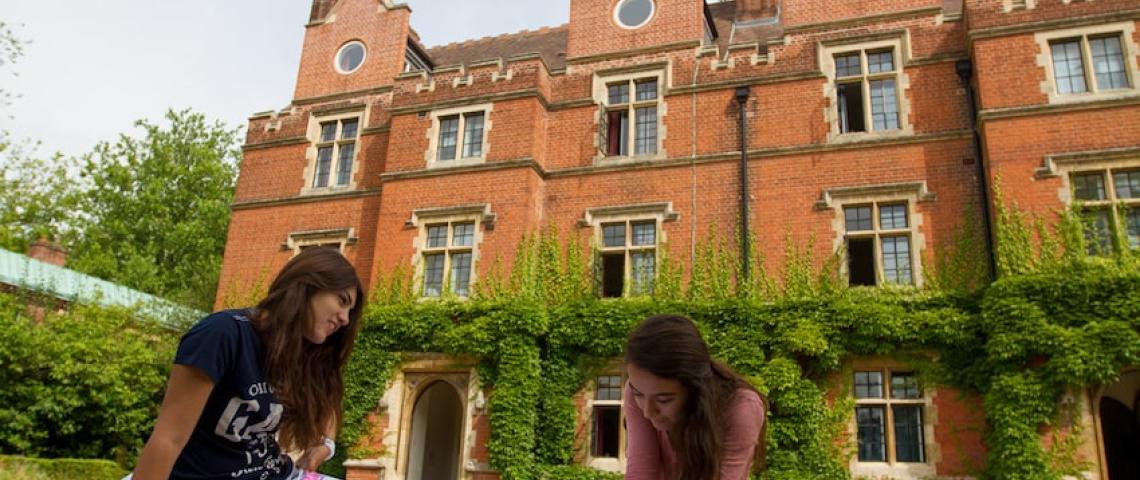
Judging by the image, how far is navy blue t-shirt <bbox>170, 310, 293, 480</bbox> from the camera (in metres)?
2.38

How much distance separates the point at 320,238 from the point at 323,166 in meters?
1.83

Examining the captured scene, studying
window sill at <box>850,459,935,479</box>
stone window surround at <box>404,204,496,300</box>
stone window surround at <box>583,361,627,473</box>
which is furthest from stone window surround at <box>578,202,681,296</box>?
window sill at <box>850,459,935,479</box>

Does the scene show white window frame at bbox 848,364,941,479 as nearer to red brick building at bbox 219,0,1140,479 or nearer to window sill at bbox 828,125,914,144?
red brick building at bbox 219,0,1140,479

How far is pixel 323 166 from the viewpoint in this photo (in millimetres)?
17297

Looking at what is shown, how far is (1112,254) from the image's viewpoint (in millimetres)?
10766

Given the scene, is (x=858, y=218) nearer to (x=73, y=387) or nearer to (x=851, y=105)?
(x=851, y=105)

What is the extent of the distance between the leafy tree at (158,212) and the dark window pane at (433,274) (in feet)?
48.5

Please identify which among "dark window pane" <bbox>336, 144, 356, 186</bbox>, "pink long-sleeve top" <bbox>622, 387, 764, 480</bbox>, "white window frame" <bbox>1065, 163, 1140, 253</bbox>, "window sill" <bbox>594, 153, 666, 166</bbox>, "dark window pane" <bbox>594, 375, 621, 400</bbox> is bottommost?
"pink long-sleeve top" <bbox>622, 387, 764, 480</bbox>

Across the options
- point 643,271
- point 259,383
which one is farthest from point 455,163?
point 259,383

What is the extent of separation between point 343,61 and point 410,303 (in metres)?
7.28

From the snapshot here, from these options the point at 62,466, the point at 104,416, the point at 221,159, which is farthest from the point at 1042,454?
the point at 221,159

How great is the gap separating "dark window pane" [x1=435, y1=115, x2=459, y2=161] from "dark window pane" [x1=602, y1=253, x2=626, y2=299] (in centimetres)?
379

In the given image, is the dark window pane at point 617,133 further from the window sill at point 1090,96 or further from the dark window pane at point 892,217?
the window sill at point 1090,96

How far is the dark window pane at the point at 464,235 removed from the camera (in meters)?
14.5
